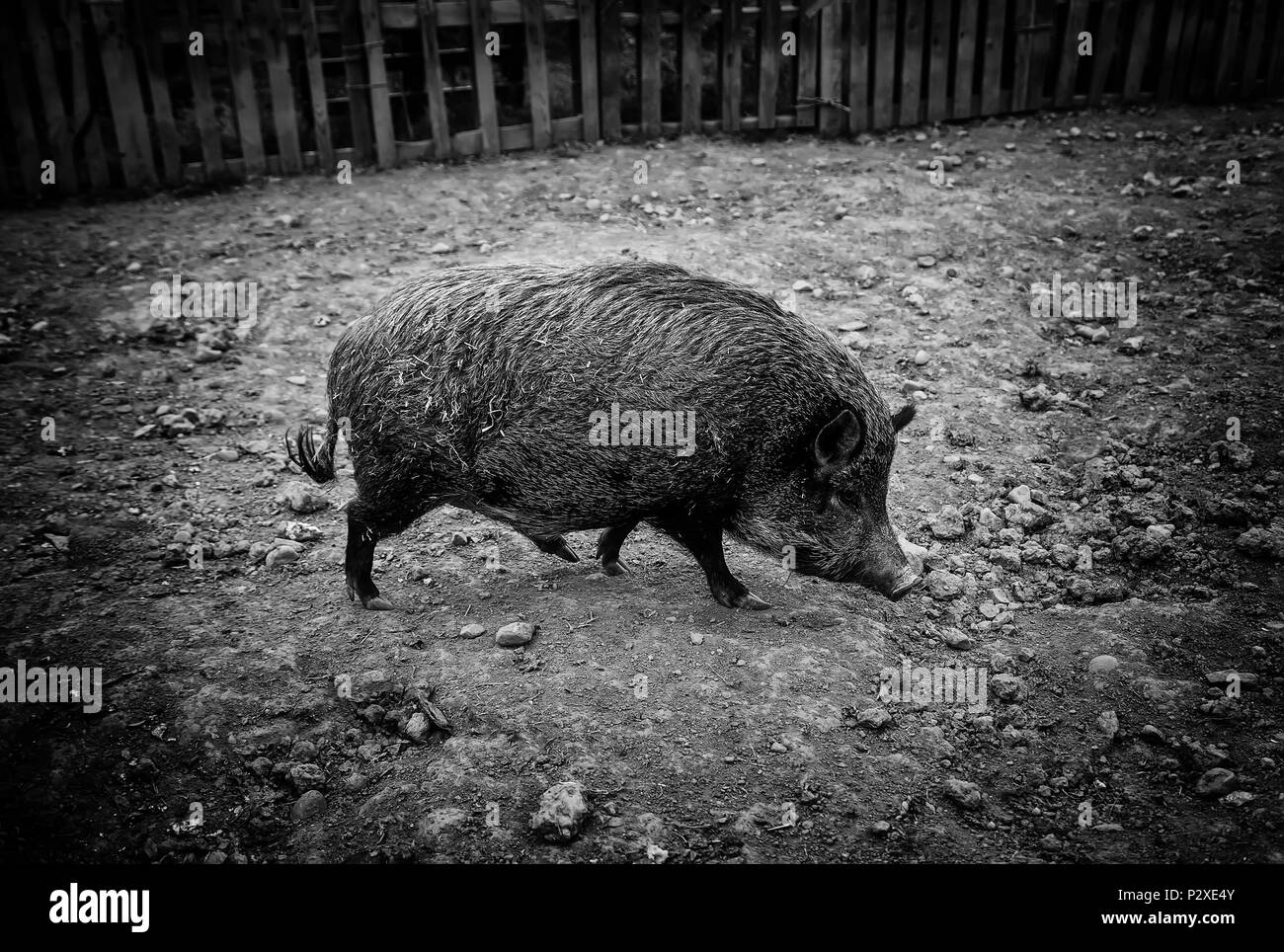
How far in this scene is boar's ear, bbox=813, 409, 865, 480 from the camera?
12.3ft

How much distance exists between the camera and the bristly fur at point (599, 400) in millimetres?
3781

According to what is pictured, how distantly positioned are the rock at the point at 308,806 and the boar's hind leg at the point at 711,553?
1.70 metres

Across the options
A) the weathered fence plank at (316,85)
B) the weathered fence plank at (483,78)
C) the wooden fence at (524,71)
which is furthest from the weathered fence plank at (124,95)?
A: the weathered fence plank at (483,78)

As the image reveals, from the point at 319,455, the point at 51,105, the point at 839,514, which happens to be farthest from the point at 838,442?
the point at 51,105

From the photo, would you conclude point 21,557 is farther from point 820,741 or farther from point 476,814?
point 820,741

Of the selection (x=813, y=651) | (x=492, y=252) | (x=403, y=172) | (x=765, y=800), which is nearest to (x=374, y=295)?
(x=492, y=252)

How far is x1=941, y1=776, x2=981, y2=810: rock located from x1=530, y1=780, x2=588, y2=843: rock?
122 cm

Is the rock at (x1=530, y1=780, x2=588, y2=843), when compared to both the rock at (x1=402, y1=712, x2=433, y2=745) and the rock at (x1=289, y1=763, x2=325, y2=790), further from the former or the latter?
the rock at (x1=289, y1=763, x2=325, y2=790)

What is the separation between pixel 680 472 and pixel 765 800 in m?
1.28

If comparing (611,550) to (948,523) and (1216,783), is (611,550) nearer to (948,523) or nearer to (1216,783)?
(948,523)

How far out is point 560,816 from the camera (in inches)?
120

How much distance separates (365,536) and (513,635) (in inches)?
31.3

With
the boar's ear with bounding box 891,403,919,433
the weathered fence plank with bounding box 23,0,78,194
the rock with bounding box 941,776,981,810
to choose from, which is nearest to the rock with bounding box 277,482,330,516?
the boar's ear with bounding box 891,403,919,433

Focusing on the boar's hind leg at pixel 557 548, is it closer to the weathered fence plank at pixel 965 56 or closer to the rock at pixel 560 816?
the rock at pixel 560 816
